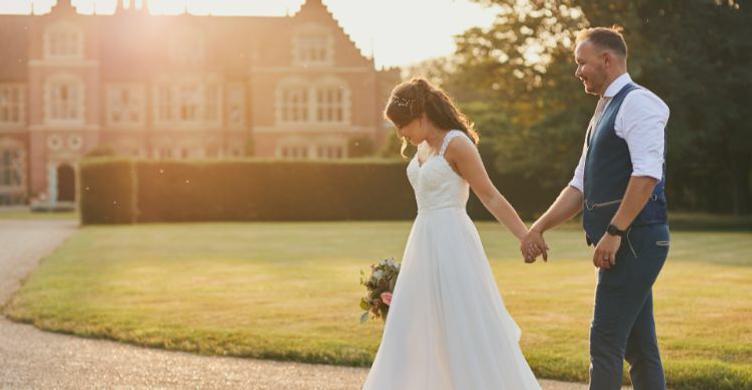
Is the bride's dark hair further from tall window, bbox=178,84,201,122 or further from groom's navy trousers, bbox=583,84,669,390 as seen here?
tall window, bbox=178,84,201,122

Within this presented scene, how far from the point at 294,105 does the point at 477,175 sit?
150 ft

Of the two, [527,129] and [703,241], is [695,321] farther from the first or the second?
[527,129]

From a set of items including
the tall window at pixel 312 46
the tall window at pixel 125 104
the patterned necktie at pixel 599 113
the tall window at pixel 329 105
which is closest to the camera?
the patterned necktie at pixel 599 113

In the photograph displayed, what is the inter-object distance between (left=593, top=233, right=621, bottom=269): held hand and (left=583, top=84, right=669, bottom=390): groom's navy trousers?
6 centimetres

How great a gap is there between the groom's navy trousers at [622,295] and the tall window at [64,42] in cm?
4923

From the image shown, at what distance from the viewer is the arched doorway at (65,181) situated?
51.6m

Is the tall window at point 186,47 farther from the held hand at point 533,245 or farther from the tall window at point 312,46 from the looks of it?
the held hand at point 533,245

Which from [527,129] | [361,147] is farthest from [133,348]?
[361,147]

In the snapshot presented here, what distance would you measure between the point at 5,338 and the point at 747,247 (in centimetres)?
1505

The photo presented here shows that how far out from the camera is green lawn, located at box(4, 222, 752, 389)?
27.1 ft

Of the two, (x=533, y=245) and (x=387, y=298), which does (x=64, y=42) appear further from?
(x=533, y=245)

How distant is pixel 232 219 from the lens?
37219 mm

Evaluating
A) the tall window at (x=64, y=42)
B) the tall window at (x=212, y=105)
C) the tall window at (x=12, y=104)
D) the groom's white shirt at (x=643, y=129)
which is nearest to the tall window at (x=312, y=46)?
the tall window at (x=212, y=105)

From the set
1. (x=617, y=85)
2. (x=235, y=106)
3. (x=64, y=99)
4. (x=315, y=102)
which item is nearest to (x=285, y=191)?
(x=315, y=102)
